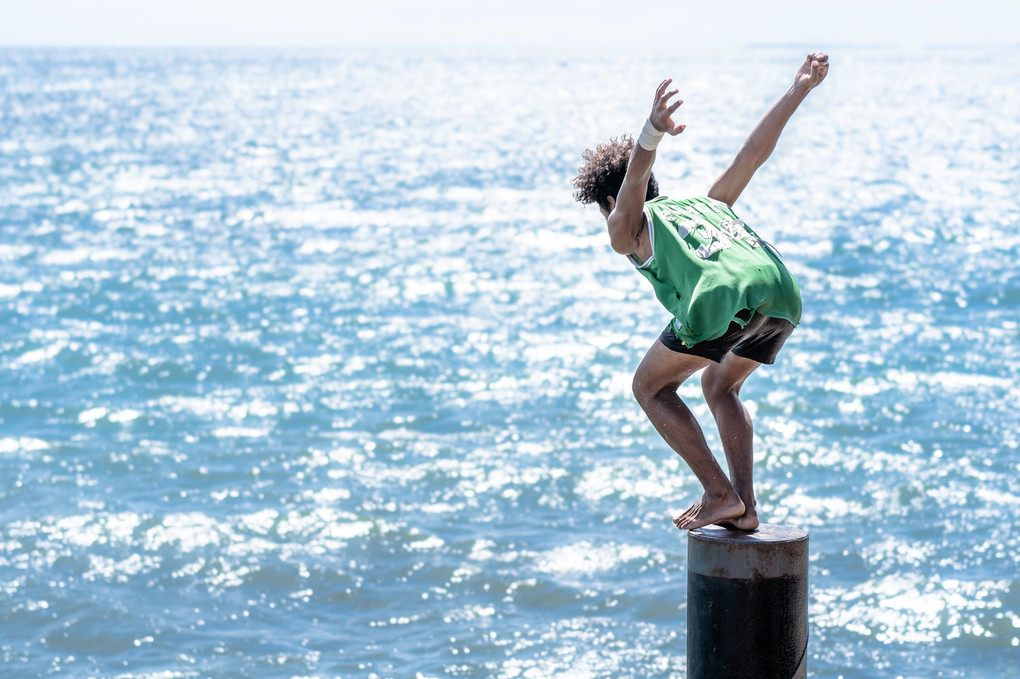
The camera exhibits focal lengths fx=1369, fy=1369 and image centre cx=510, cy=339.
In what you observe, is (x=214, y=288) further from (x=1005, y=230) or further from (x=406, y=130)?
(x=406, y=130)

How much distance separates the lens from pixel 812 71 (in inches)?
229

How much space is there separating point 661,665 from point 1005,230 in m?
18.9

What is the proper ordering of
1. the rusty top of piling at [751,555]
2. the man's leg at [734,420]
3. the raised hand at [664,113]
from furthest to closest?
the man's leg at [734,420] → the rusty top of piling at [751,555] → the raised hand at [664,113]

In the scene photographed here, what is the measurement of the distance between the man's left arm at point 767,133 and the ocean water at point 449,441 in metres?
3.64

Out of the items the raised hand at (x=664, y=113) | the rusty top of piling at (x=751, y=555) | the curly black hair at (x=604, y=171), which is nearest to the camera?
the raised hand at (x=664, y=113)

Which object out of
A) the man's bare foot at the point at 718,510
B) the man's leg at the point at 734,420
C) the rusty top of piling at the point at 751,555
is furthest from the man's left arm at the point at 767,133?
the rusty top of piling at the point at 751,555

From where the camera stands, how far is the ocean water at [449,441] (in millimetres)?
8938

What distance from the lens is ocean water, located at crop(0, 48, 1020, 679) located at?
8938 millimetres

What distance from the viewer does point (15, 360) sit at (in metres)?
16.1

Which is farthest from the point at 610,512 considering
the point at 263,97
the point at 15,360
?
the point at 263,97

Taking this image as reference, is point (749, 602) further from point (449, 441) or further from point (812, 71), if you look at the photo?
point (449, 441)

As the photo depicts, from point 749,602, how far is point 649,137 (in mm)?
1809

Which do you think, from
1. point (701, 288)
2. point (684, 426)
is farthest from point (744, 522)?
point (701, 288)

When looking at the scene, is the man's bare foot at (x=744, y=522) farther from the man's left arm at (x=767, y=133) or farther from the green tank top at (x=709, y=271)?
the man's left arm at (x=767, y=133)
